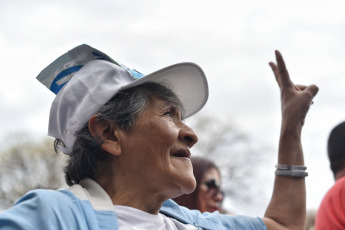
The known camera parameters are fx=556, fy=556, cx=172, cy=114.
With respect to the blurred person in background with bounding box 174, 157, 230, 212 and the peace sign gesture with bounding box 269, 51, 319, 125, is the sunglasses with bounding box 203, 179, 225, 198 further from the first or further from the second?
the peace sign gesture with bounding box 269, 51, 319, 125

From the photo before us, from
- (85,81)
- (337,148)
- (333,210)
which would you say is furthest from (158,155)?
(337,148)

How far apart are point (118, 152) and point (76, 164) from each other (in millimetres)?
232

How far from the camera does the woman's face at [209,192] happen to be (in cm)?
429

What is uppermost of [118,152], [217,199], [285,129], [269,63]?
[269,63]

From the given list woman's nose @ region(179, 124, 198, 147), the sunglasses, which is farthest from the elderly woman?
the sunglasses

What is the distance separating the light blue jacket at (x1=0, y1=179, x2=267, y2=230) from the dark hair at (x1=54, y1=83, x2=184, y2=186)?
72 millimetres

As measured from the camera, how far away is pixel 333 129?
13.1 feet

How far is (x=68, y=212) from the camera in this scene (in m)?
2.24

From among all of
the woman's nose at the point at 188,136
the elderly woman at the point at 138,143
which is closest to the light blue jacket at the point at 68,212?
the elderly woman at the point at 138,143

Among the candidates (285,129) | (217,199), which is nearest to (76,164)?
(285,129)

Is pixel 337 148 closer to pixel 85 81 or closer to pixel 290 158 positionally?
pixel 290 158

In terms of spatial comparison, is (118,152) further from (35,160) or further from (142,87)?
(35,160)

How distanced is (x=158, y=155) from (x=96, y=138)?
1.03 ft

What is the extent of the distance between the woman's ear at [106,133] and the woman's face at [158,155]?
1.4 inches
